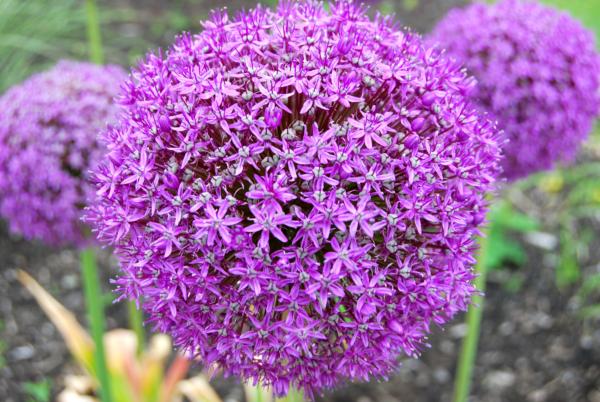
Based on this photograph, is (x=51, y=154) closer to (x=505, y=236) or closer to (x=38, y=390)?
(x=38, y=390)

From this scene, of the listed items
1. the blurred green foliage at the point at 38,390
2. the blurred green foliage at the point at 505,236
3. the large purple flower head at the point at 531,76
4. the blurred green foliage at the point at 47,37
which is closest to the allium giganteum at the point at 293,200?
the large purple flower head at the point at 531,76

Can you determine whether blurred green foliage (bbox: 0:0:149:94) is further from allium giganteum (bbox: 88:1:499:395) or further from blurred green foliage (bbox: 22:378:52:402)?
allium giganteum (bbox: 88:1:499:395)

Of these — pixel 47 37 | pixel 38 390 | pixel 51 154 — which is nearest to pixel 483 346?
pixel 38 390

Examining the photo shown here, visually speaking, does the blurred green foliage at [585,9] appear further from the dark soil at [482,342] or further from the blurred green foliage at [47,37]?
the blurred green foliage at [47,37]

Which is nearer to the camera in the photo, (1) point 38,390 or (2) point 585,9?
(1) point 38,390

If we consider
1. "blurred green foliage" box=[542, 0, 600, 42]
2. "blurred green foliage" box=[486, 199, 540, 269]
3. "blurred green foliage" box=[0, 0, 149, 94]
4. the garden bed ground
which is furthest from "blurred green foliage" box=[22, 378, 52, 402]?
"blurred green foliage" box=[542, 0, 600, 42]

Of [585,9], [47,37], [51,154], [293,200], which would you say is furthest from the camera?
[585,9]
